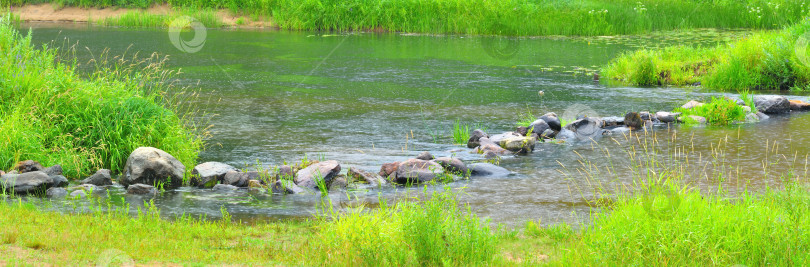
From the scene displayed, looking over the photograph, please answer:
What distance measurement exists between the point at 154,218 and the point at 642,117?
927 cm

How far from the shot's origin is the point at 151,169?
9.41 meters

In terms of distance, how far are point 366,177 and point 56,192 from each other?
346 cm

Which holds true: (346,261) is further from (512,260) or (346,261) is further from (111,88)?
(111,88)

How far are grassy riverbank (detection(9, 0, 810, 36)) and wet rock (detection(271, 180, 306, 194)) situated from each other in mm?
25250

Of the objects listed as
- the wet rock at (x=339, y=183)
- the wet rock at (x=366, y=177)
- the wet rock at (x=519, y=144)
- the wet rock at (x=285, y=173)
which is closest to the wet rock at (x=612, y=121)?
the wet rock at (x=519, y=144)

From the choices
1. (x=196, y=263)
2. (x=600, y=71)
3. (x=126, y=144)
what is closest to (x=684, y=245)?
(x=196, y=263)

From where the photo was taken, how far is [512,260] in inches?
248

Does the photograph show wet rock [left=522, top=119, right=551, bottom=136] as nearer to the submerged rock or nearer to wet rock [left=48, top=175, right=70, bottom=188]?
the submerged rock

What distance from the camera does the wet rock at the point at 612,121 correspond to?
1365 centimetres

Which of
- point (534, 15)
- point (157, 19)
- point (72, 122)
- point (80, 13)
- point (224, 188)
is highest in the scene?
point (80, 13)

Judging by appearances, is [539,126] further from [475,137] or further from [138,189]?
[138,189]

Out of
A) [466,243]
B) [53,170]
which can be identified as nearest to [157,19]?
[53,170]

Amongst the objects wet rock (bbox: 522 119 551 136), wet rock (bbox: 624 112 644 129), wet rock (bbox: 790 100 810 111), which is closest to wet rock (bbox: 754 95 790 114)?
wet rock (bbox: 790 100 810 111)

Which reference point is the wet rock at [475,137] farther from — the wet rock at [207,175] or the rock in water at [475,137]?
the wet rock at [207,175]
